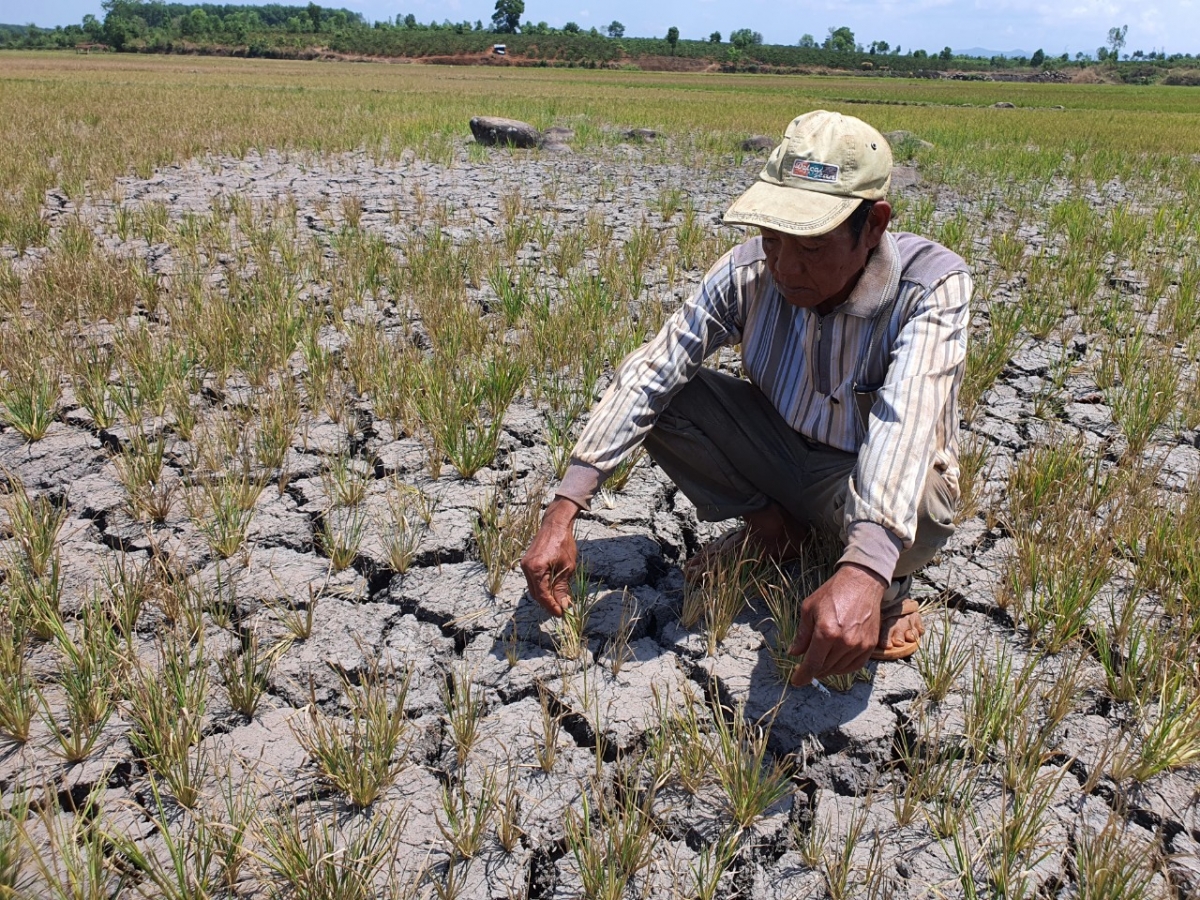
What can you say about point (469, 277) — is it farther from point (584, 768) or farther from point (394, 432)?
point (584, 768)

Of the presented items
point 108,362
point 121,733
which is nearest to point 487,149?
point 108,362

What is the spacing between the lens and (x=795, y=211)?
181cm

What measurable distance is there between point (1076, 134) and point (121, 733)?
1606 cm

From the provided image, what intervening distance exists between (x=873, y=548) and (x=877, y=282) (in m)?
0.69

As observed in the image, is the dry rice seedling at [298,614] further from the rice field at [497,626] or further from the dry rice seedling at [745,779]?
the dry rice seedling at [745,779]

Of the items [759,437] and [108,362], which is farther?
[108,362]

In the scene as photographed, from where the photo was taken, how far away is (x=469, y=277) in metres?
5.33

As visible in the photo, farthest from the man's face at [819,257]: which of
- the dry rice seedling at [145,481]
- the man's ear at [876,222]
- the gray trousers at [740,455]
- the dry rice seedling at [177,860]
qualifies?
the dry rice seedling at [145,481]

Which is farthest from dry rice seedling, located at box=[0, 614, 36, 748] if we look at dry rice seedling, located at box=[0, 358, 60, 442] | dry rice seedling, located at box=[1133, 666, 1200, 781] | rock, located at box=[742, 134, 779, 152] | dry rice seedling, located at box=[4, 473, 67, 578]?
rock, located at box=[742, 134, 779, 152]

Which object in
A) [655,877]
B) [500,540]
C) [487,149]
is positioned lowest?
[655,877]

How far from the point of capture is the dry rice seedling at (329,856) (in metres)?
1.48

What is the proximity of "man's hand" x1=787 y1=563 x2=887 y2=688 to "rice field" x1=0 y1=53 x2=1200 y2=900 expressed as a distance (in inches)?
11.0

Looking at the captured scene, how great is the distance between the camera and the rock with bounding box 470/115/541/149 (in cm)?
1138

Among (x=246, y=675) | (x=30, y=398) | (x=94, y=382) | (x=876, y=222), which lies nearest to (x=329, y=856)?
(x=246, y=675)
